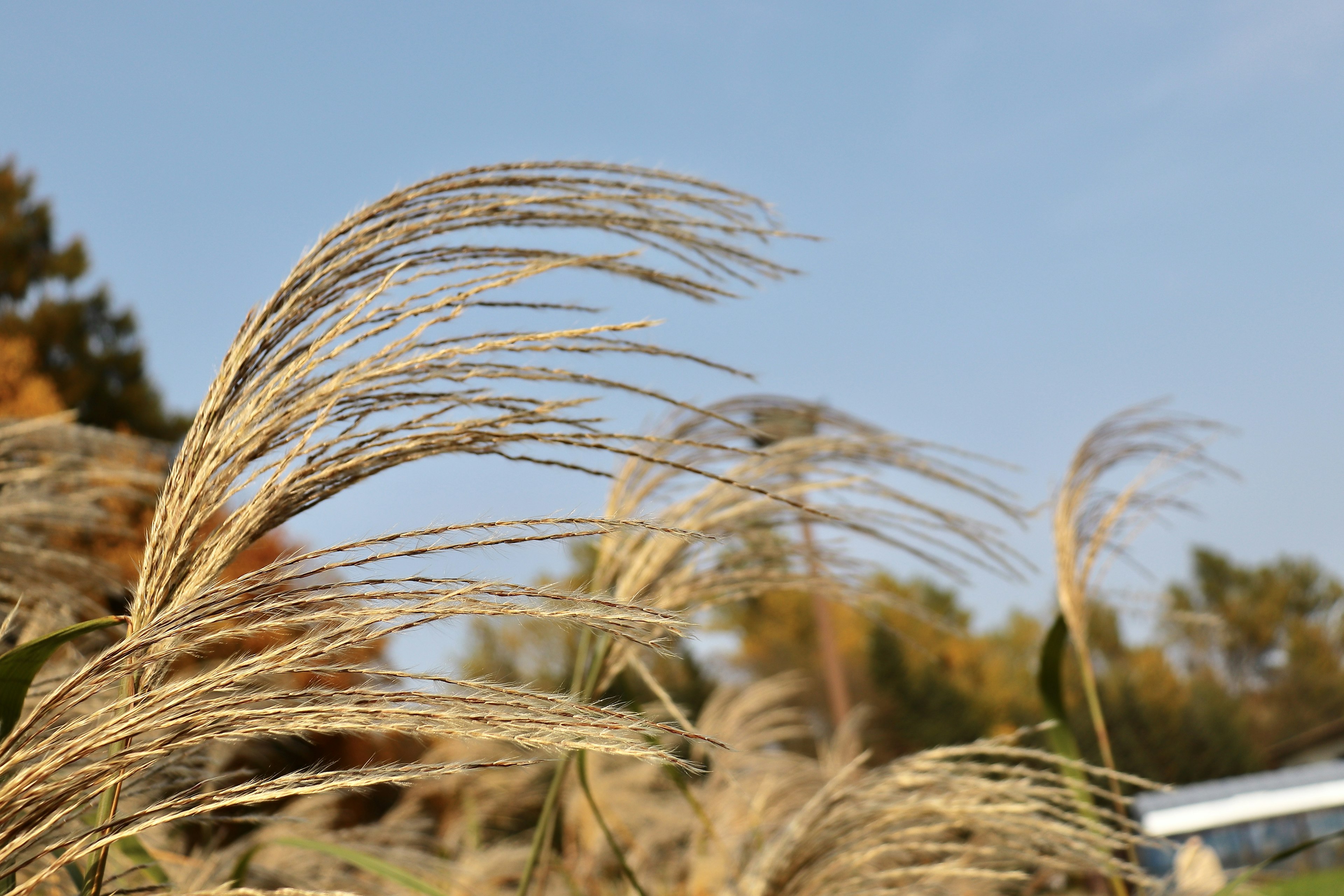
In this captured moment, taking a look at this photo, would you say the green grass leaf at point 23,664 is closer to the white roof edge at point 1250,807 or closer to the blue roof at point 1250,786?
the blue roof at point 1250,786

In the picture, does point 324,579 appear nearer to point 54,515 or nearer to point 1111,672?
point 54,515

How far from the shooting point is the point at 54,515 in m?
1.94

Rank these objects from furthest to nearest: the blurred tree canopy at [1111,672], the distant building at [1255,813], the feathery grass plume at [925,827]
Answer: the blurred tree canopy at [1111,672] → the distant building at [1255,813] → the feathery grass plume at [925,827]

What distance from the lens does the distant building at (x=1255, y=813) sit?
14586 mm

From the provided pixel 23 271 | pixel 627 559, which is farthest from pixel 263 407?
pixel 23 271

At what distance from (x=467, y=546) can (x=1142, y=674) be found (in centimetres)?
3398

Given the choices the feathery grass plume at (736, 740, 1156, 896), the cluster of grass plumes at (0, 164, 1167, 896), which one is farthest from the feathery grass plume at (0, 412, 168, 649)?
the feathery grass plume at (736, 740, 1156, 896)

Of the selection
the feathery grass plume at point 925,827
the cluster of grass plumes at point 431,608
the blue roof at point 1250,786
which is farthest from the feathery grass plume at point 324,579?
the blue roof at point 1250,786

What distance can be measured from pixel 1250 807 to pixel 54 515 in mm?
16760

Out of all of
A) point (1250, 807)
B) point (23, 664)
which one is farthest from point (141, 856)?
point (1250, 807)

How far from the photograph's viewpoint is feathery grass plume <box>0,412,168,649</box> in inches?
67.2

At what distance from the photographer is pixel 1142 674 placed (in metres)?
30.8

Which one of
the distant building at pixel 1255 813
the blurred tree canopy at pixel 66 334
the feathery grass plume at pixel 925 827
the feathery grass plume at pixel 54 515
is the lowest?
the distant building at pixel 1255 813

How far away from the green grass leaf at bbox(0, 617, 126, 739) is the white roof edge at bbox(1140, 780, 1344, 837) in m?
16.3
